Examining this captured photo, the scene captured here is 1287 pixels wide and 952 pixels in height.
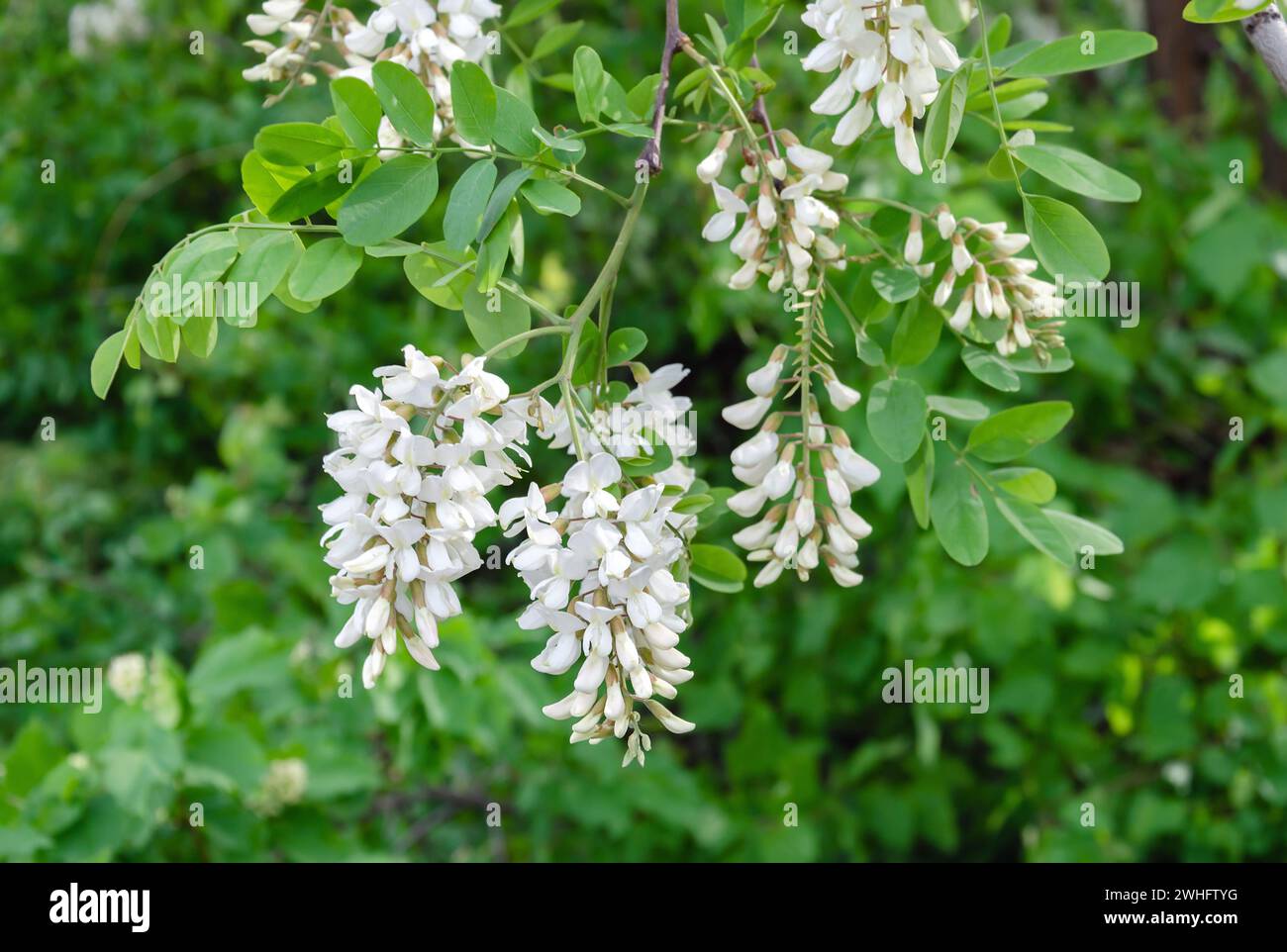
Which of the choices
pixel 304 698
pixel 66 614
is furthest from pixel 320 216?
pixel 66 614

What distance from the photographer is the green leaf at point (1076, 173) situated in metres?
0.75

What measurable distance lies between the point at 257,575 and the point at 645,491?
5.80 ft

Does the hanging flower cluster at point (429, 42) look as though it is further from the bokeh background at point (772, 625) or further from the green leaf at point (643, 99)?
the bokeh background at point (772, 625)

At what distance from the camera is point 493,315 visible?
736 mm

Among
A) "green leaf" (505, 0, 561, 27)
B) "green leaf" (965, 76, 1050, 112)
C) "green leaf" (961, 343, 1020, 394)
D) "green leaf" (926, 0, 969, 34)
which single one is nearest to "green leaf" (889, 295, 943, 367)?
"green leaf" (961, 343, 1020, 394)

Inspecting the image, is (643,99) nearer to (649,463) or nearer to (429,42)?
(429,42)

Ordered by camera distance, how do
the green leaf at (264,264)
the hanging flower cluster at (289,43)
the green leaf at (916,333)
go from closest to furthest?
the green leaf at (264,264) → the green leaf at (916,333) → the hanging flower cluster at (289,43)

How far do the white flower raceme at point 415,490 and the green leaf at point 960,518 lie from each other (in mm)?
323

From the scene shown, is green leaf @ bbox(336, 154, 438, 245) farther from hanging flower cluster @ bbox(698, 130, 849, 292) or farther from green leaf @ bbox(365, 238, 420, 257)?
hanging flower cluster @ bbox(698, 130, 849, 292)

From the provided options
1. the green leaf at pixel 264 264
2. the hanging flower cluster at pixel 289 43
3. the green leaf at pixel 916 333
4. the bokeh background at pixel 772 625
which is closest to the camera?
the green leaf at pixel 264 264

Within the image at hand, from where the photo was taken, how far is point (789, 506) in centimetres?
77

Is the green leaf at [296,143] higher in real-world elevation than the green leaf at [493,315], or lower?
higher

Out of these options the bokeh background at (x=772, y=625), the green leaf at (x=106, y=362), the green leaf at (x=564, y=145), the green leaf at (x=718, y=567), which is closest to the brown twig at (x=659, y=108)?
the green leaf at (x=564, y=145)

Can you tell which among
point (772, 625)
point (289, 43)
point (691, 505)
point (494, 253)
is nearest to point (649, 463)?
point (691, 505)
